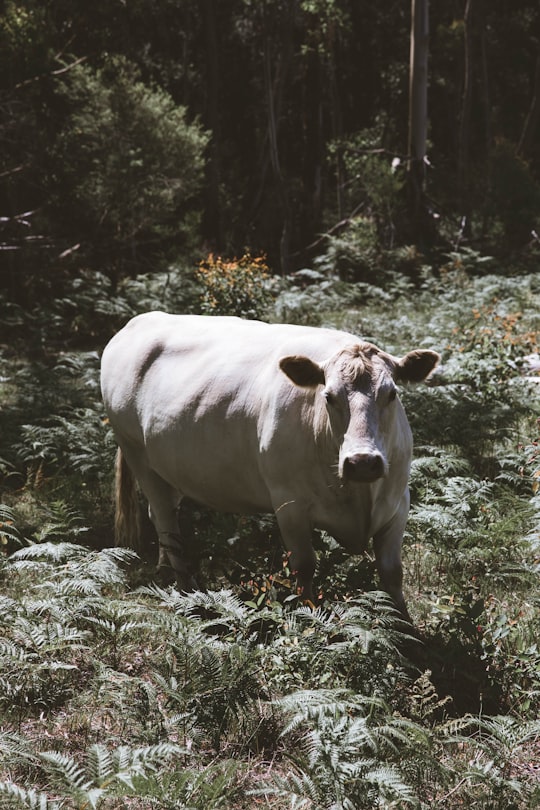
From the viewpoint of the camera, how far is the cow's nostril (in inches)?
150

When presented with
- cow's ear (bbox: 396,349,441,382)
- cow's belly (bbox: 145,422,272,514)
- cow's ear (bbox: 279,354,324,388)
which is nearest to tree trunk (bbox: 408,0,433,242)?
cow's belly (bbox: 145,422,272,514)

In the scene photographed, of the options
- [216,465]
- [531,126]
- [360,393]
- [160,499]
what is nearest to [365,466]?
[360,393]

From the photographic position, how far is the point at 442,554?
5477 millimetres

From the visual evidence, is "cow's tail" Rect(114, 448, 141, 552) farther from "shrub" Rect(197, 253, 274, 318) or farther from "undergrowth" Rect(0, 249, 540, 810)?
"shrub" Rect(197, 253, 274, 318)

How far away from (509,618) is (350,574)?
1016 millimetres

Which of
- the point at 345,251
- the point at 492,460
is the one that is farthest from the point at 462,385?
the point at 345,251

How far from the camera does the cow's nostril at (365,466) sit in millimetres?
3811

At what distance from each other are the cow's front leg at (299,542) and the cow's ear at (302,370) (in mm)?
721

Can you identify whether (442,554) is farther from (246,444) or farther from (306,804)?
(306,804)

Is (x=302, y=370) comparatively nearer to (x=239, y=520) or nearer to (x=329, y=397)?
(x=329, y=397)

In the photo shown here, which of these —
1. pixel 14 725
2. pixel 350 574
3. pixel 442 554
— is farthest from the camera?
pixel 442 554

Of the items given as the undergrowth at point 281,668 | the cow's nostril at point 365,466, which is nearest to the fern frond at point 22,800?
the undergrowth at point 281,668

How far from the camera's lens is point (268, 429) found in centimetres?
473

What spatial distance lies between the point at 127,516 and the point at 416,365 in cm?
299
